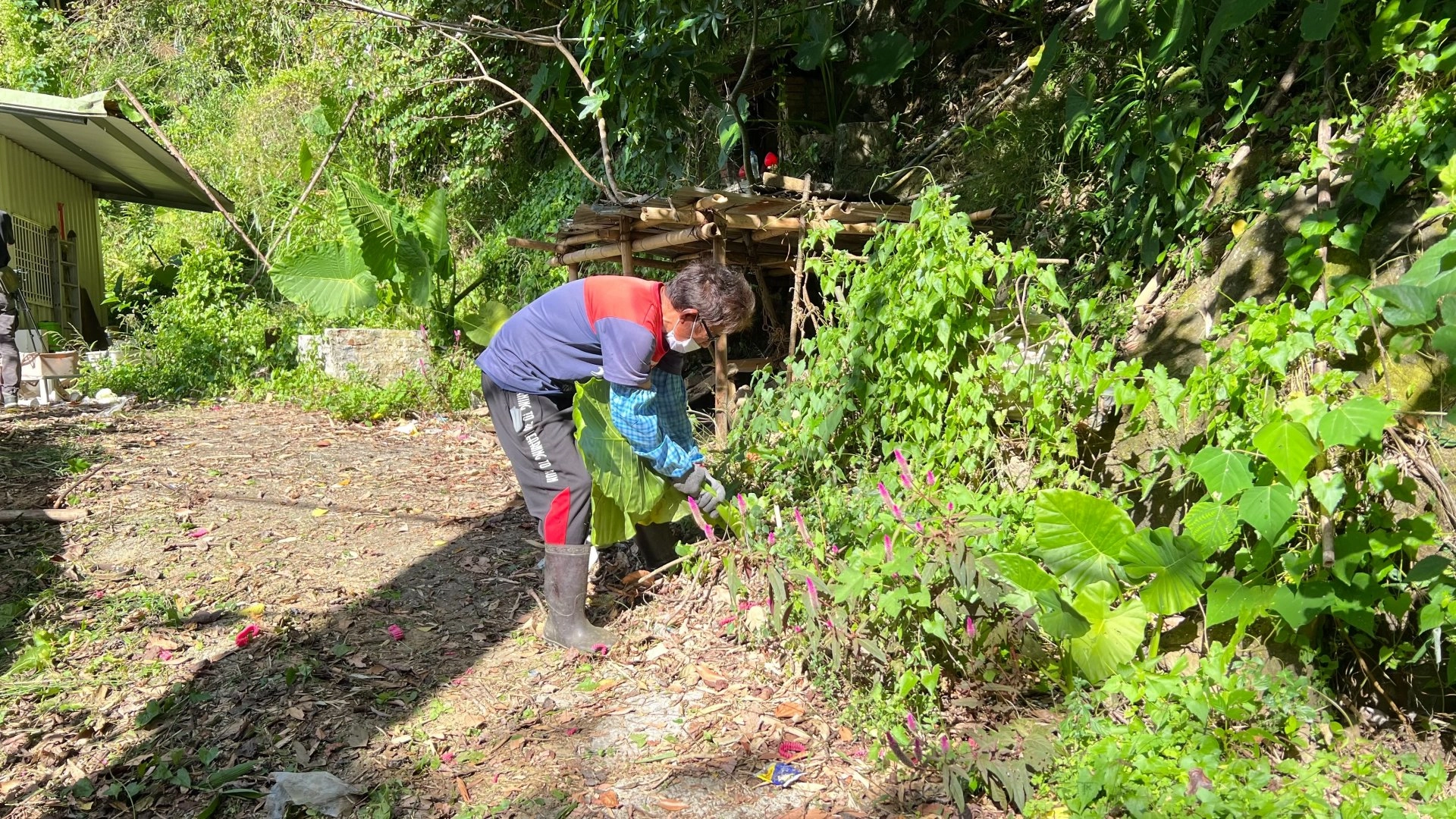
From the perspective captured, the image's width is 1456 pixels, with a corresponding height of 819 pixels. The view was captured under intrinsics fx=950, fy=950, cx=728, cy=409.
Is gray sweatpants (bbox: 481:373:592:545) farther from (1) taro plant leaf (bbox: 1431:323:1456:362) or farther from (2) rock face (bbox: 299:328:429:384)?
(2) rock face (bbox: 299:328:429:384)

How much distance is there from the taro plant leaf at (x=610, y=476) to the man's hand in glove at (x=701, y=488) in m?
0.12

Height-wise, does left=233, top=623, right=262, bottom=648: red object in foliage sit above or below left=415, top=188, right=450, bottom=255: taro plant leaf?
below

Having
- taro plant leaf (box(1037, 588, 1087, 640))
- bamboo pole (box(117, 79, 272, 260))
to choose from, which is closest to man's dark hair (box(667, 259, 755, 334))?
taro plant leaf (box(1037, 588, 1087, 640))

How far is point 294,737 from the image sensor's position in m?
3.12

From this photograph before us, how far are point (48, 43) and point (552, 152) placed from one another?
38.8ft

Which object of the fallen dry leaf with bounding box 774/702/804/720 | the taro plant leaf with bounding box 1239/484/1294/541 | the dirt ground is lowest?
the dirt ground

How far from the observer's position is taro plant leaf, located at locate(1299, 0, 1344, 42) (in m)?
3.17

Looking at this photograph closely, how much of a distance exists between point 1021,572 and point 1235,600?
60 cm

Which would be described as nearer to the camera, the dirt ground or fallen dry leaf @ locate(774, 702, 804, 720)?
the dirt ground


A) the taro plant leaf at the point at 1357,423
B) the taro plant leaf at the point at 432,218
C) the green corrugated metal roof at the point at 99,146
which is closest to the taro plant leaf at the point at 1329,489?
the taro plant leaf at the point at 1357,423

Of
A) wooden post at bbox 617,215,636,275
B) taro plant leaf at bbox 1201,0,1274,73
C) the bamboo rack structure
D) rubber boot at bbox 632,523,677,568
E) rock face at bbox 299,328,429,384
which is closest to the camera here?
taro plant leaf at bbox 1201,0,1274,73

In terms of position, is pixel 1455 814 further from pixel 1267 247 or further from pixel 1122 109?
pixel 1122 109

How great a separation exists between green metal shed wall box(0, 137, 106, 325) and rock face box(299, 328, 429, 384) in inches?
200

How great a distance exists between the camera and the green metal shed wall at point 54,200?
11055mm
